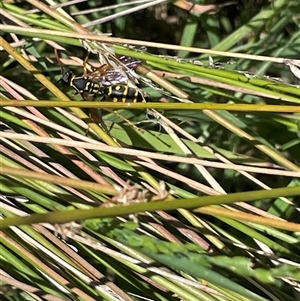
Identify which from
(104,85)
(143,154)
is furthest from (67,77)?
(143,154)

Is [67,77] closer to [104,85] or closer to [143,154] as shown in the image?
[104,85]

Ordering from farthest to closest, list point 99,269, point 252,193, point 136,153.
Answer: point 99,269 < point 136,153 < point 252,193

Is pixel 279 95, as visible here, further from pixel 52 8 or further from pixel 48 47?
pixel 48 47

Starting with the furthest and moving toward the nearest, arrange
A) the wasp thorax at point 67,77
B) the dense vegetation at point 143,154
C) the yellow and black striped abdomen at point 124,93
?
the wasp thorax at point 67,77 < the yellow and black striped abdomen at point 124,93 < the dense vegetation at point 143,154

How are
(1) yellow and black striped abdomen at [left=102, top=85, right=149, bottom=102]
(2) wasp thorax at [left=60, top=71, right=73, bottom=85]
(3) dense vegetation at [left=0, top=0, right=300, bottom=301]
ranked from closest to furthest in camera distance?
(3) dense vegetation at [left=0, top=0, right=300, bottom=301]
(1) yellow and black striped abdomen at [left=102, top=85, right=149, bottom=102]
(2) wasp thorax at [left=60, top=71, right=73, bottom=85]

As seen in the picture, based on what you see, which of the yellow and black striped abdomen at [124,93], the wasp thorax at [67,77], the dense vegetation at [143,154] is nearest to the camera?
the dense vegetation at [143,154]

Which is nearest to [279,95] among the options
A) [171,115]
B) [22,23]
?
[171,115]

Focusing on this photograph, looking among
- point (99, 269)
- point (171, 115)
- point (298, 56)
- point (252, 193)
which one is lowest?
point (99, 269)
